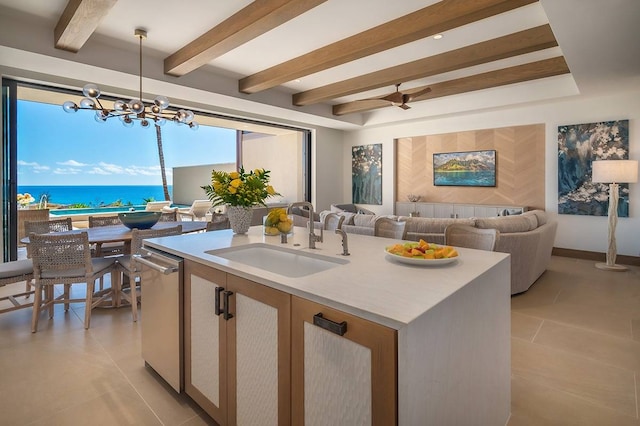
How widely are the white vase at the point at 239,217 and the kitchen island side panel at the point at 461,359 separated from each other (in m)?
1.61

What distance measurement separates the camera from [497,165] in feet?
21.2

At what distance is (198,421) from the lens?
1793 mm

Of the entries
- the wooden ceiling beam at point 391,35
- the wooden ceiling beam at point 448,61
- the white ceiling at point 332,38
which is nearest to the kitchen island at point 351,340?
the wooden ceiling beam at point 391,35

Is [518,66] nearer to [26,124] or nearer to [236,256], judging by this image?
[236,256]

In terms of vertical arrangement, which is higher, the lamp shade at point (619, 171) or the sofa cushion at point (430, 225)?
the lamp shade at point (619, 171)

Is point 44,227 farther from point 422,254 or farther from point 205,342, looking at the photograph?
point 422,254

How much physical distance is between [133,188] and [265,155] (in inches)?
834

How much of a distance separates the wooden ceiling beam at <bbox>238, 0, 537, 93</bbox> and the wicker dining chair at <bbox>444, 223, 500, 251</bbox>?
5.99ft

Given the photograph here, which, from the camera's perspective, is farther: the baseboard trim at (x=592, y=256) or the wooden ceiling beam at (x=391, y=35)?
the baseboard trim at (x=592, y=256)

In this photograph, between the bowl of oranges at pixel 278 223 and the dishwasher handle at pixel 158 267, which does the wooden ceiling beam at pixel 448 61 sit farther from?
the dishwasher handle at pixel 158 267

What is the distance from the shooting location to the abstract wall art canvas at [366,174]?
8094 mm

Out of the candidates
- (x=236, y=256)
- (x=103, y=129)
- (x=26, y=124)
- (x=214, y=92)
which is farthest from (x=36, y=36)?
(x=103, y=129)

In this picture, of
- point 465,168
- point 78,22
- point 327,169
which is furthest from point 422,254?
point 327,169

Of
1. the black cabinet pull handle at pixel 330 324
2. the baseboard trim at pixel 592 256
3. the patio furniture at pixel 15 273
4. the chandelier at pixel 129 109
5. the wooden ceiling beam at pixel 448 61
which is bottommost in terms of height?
the baseboard trim at pixel 592 256
